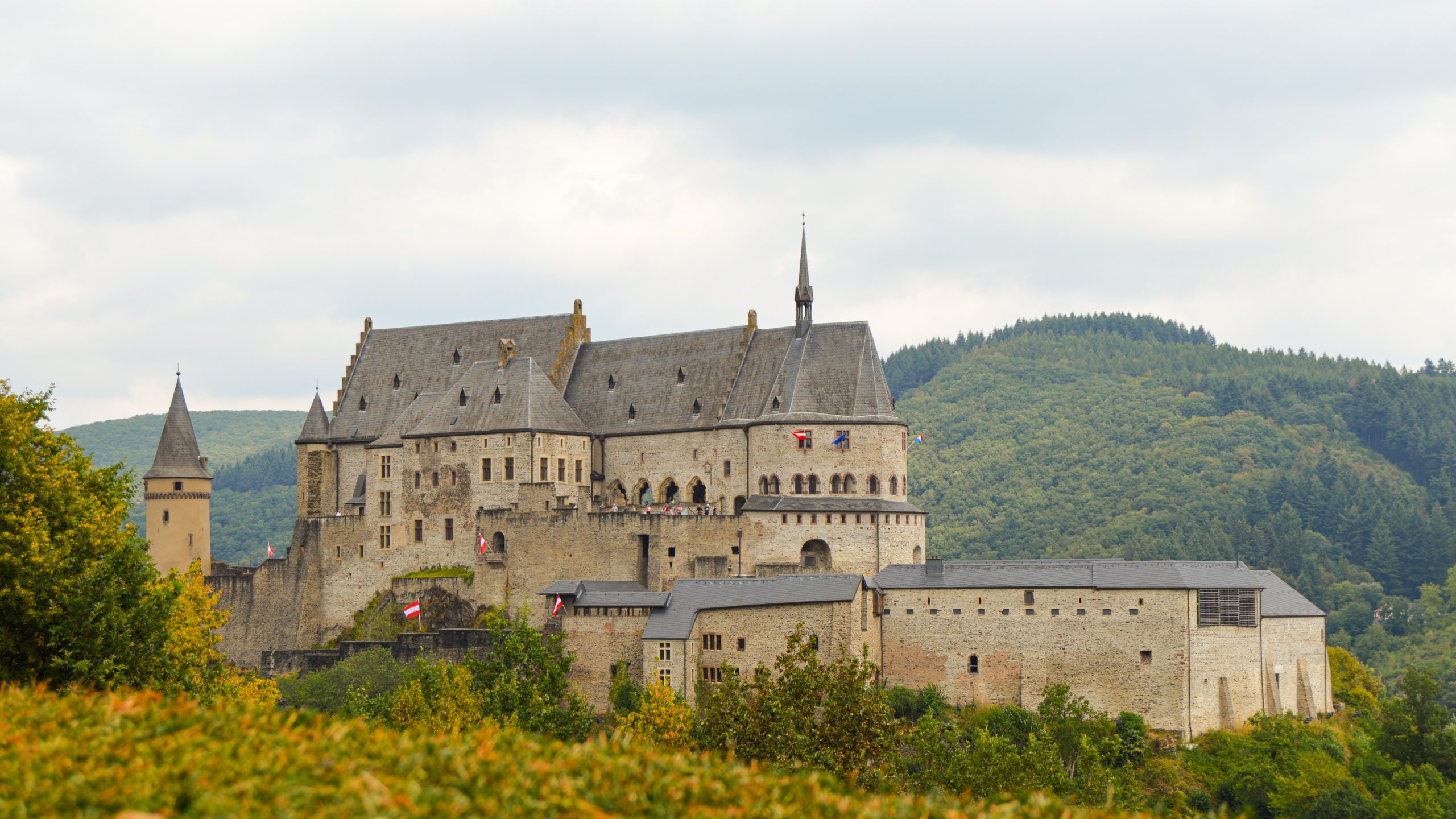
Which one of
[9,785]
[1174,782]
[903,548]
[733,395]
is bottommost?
[1174,782]

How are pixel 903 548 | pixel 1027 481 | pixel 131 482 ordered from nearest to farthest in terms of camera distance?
pixel 131 482 → pixel 903 548 → pixel 1027 481

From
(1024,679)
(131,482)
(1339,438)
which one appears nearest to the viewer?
(131,482)

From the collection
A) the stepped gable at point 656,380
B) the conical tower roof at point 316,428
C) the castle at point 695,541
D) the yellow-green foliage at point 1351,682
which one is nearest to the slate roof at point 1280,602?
the castle at point 695,541

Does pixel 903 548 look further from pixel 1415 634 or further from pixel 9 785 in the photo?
pixel 1415 634

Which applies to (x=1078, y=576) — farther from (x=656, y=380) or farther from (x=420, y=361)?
(x=420, y=361)

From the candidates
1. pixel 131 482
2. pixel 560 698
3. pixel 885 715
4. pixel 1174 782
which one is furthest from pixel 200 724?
pixel 1174 782

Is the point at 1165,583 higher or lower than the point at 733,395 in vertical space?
lower

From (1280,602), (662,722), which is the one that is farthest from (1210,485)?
(662,722)

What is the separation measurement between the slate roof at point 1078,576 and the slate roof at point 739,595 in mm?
3558

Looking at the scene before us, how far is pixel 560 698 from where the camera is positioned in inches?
2549

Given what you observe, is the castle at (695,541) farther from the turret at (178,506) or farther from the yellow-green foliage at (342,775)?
the yellow-green foliage at (342,775)

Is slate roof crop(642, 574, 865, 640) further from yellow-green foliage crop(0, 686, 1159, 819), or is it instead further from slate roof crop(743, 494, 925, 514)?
yellow-green foliage crop(0, 686, 1159, 819)

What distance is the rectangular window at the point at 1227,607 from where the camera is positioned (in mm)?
66000

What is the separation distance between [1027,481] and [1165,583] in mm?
98862
